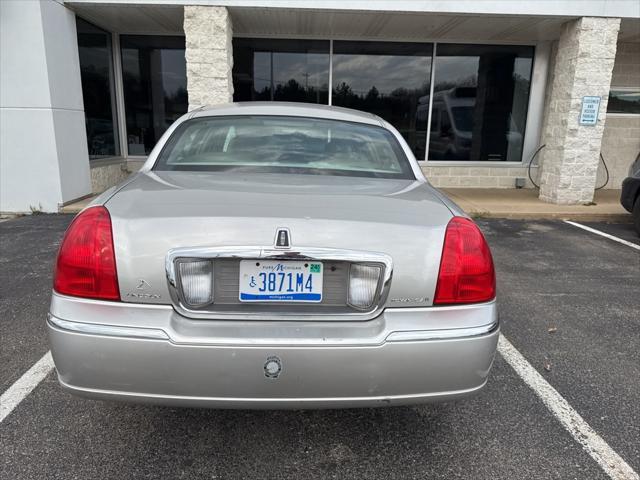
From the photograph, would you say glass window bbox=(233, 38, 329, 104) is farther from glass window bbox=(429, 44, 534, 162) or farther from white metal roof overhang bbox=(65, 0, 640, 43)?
glass window bbox=(429, 44, 534, 162)

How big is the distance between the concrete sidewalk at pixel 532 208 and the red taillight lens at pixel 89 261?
22.9 ft

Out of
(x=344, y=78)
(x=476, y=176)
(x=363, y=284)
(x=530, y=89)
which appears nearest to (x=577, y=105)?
(x=530, y=89)

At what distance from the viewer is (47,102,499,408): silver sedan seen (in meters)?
1.70

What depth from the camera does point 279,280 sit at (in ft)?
5.74

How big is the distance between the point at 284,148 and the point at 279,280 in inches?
45.0

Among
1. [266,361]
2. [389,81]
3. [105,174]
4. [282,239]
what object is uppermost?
[389,81]

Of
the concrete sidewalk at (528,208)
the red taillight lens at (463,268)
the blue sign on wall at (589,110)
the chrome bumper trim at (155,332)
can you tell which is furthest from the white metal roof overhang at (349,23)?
the chrome bumper trim at (155,332)

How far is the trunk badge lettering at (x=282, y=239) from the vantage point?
170 centimetres

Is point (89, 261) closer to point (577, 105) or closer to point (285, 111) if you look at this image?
point (285, 111)

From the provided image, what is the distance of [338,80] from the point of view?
10109 mm

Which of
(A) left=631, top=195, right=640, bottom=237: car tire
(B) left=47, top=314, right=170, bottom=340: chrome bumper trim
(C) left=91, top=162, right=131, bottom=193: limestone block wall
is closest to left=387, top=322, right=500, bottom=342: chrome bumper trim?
(B) left=47, top=314, right=170, bottom=340: chrome bumper trim

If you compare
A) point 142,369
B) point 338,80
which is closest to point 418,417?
point 142,369

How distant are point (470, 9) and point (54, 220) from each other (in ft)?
24.1

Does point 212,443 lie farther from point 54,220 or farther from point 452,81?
point 452,81
